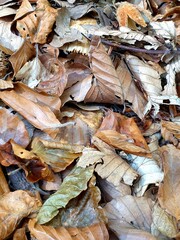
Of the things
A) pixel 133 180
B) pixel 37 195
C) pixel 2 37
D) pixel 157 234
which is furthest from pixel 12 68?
pixel 157 234

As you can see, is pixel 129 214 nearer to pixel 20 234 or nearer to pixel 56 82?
pixel 20 234

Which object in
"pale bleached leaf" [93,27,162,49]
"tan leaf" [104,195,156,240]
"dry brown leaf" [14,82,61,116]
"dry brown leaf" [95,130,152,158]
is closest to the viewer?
"tan leaf" [104,195,156,240]

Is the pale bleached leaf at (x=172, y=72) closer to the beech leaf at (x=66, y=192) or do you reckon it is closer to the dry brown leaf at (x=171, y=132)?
the dry brown leaf at (x=171, y=132)

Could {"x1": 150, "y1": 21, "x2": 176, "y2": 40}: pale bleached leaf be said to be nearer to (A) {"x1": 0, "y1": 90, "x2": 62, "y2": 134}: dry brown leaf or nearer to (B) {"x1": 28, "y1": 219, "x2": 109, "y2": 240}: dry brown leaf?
(A) {"x1": 0, "y1": 90, "x2": 62, "y2": 134}: dry brown leaf

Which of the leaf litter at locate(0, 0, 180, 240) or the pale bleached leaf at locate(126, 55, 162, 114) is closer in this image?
the leaf litter at locate(0, 0, 180, 240)

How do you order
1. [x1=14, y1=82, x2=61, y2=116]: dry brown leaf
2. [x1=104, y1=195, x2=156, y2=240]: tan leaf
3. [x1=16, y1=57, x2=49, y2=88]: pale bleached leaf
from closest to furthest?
[x1=104, y1=195, x2=156, y2=240]: tan leaf, [x1=14, y1=82, x2=61, y2=116]: dry brown leaf, [x1=16, y1=57, x2=49, y2=88]: pale bleached leaf

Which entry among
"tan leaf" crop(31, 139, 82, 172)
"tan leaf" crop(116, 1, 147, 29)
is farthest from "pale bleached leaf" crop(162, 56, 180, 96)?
"tan leaf" crop(31, 139, 82, 172)

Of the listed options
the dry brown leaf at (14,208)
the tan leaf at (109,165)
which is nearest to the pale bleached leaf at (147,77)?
the tan leaf at (109,165)

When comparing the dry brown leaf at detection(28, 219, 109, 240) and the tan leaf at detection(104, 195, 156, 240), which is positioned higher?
the dry brown leaf at detection(28, 219, 109, 240)
